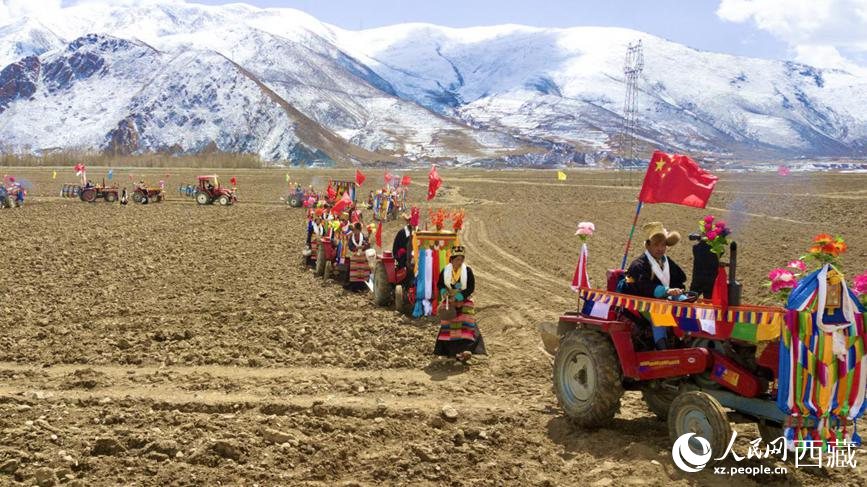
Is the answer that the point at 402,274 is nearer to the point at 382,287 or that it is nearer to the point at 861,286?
the point at 382,287

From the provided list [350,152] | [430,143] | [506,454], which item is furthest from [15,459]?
[430,143]

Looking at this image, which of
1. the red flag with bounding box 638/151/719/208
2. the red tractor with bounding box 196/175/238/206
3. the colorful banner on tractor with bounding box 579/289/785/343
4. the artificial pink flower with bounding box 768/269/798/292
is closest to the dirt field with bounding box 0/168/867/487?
the red flag with bounding box 638/151/719/208

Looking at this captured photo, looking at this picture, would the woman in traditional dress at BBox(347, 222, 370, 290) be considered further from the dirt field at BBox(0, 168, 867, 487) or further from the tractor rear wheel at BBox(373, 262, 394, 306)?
Result: the tractor rear wheel at BBox(373, 262, 394, 306)

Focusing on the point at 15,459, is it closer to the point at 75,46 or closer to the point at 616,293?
the point at 616,293

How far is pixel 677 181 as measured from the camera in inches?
289

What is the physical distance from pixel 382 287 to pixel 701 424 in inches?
294

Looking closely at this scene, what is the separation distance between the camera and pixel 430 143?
6388 inches

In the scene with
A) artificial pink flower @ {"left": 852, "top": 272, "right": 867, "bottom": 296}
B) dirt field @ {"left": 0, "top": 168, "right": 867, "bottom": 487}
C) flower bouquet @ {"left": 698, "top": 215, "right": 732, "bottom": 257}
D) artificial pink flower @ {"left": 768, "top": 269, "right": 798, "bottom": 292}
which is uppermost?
flower bouquet @ {"left": 698, "top": 215, "right": 732, "bottom": 257}

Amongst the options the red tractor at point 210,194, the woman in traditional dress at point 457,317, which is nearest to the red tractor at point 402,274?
the woman in traditional dress at point 457,317

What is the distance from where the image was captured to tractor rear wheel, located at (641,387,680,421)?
6.99 meters

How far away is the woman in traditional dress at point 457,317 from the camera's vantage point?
31.9 feet

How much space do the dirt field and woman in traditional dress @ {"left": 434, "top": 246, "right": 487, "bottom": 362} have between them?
243 millimetres

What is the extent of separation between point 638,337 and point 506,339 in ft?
13.8

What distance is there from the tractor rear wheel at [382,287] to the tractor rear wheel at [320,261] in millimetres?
3336
